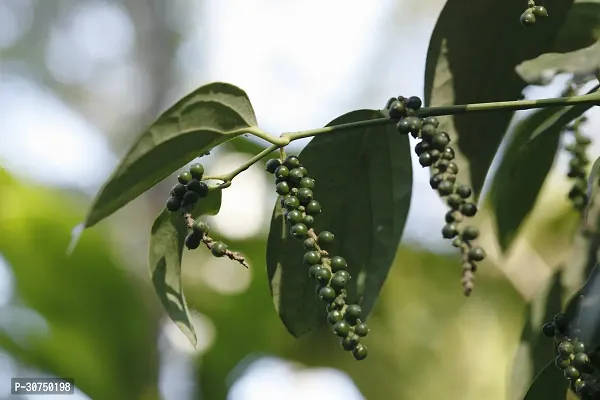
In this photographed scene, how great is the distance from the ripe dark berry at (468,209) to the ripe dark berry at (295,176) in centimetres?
11

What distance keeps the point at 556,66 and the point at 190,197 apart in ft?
0.73

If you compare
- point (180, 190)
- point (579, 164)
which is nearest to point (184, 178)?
point (180, 190)

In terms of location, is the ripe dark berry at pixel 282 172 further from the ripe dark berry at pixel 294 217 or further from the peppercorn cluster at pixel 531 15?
the peppercorn cluster at pixel 531 15

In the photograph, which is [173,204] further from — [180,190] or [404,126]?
[404,126]

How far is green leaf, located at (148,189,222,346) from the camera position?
47 centimetres

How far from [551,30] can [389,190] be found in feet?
0.56

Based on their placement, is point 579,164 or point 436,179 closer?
point 436,179

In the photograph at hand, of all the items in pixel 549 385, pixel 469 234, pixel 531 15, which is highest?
pixel 531 15

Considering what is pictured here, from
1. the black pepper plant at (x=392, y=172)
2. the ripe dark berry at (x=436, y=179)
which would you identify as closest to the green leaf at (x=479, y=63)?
the black pepper plant at (x=392, y=172)

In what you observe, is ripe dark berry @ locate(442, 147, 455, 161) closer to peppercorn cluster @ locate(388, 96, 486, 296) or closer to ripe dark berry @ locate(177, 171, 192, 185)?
peppercorn cluster @ locate(388, 96, 486, 296)

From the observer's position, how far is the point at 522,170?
65 cm

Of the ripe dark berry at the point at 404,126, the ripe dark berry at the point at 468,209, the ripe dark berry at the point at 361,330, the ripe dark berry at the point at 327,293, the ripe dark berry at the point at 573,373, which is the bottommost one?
the ripe dark berry at the point at 573,373

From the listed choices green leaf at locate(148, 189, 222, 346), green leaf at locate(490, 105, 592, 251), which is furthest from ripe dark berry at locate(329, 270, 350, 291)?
green leaf at locate(490, 105, 592, 251)

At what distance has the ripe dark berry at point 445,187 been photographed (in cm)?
45
